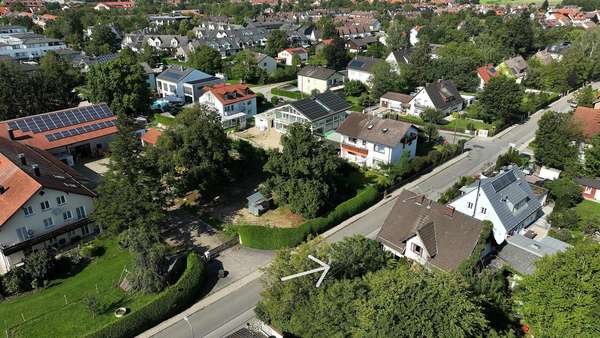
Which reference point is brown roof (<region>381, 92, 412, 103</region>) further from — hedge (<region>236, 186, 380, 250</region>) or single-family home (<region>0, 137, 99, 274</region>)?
single-family home (<region>0, 137, 99, 274</region>)

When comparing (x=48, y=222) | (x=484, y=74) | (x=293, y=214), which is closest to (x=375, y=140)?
(x=293, y=214)

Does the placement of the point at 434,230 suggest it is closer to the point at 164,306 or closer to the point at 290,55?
the point at 164,306

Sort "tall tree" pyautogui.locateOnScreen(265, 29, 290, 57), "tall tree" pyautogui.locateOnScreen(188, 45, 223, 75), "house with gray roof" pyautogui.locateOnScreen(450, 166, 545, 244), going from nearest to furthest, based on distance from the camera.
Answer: "house with gray roof" pyautogui.locateOnScreen(450, 166, 545, 244) < "tall tree" pyautogui.locateOnScreen(188, 45, 223, 75) < "tall tree" pyautogui.locateOnScreen(265, 29, 290, 57)

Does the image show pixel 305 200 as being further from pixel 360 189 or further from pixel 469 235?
pixel 469 235

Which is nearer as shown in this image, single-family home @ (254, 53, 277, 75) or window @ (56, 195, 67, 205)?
window @ (56, 195, 67, 205)

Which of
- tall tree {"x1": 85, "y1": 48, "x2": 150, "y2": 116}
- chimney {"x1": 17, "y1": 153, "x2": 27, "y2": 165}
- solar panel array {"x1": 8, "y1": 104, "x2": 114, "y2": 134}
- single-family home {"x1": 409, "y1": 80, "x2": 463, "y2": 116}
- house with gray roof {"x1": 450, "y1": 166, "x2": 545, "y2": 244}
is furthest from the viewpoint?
single-family home {"x1": 409, "y1": 80, "x2": 463, "y2": 116}

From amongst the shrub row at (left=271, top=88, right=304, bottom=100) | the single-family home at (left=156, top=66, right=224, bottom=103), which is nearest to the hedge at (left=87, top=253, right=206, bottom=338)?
the single-family home at (left=156, top=66, right=224, bottom=103)

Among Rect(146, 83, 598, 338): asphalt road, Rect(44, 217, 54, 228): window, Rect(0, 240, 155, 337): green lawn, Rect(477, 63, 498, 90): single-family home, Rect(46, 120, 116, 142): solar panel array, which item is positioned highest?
Rect(477, 63, 498, 90): single-family home

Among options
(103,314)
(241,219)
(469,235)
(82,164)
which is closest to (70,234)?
(103,314)
